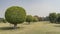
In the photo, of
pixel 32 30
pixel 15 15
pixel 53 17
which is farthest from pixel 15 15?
pixel 53 17

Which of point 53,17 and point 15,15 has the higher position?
point 15,15

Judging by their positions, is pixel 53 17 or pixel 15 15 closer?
pixel 15 15

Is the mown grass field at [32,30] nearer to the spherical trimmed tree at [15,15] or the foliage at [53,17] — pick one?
the spherical trimmed tree at [15,15]

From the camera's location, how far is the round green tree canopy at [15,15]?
3834 centimetres

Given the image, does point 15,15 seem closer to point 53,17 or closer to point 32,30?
point 32,30

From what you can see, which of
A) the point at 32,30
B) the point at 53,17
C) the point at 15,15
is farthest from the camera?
the point at 53,17

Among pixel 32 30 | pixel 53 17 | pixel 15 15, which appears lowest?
pixel 32 30

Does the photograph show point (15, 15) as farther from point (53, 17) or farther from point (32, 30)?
point (53, 17)

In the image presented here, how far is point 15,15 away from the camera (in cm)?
3847

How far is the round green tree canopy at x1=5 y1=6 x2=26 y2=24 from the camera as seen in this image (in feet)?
126

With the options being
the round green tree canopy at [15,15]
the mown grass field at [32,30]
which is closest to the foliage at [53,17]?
the mown grass field at [32,30]

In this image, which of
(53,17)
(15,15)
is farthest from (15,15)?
(53,17)

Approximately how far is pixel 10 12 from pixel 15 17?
71.7 inches

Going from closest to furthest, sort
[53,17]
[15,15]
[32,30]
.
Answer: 1. [32,30]
2. [15,15]
3. [53,17]
